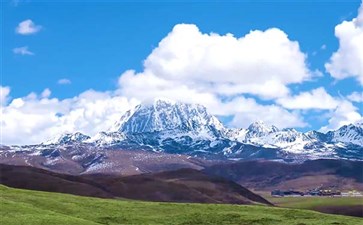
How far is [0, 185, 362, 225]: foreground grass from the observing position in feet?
232

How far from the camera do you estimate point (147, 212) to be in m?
77.8

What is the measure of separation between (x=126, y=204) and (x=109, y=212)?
7.94 metres

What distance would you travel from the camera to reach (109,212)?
2948 inches

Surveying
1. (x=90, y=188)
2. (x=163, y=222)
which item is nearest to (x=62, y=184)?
(x=90, y=188)

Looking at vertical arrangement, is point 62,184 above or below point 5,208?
above

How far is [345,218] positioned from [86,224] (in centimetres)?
3579

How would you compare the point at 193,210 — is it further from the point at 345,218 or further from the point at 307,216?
the point at 345,218

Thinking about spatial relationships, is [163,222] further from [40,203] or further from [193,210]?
[40,203]

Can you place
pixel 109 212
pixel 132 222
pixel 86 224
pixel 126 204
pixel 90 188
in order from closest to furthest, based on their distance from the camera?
pixel 86 224 < pixel 132 222 < pixel 109 212 < pixel 126 204 < pixel 90 188

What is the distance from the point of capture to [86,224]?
60.7 m

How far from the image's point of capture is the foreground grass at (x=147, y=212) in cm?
7062

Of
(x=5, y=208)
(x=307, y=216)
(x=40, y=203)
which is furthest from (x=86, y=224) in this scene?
(x=307, y=216)

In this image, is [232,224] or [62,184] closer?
→ [232,224]

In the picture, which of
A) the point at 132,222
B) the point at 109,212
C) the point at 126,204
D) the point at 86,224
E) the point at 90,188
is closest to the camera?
the point at 86,224
